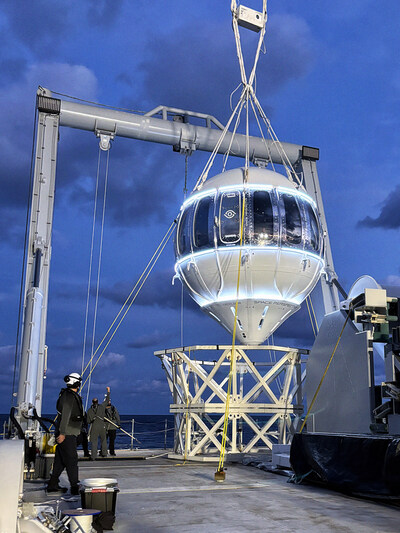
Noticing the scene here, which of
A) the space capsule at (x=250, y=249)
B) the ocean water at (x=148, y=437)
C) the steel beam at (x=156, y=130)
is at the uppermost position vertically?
the steel beam at (x=156, y=130)

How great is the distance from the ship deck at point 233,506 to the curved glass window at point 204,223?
6505 millimetres

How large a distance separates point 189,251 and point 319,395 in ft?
18.0

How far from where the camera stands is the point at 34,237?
16.3 metres

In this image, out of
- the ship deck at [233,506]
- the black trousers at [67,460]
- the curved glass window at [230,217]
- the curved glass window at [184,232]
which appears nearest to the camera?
the ship deck at [233,506]

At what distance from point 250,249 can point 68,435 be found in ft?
26.1

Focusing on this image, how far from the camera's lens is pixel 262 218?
50.1 feet

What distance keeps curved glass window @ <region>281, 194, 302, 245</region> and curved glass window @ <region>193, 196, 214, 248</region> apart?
213 cm

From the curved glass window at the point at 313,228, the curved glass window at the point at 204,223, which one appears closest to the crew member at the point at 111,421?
the curved glass window at the point at 204,223

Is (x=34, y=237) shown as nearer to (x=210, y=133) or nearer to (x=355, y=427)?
(x=210, y=133)

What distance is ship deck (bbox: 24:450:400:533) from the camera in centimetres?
630

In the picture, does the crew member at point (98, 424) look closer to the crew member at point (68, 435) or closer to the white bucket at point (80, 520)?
the crew member at point (68, 435)

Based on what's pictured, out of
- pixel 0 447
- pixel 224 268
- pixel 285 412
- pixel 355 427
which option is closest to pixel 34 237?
pixel 224 268

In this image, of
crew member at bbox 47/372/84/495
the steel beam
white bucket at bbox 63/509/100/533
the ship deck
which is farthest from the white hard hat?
the steel beam

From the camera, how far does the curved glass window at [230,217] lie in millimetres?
15094
